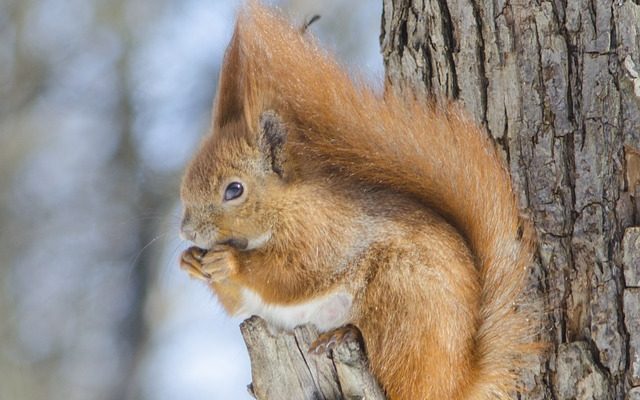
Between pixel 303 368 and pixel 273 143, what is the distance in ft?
1.11

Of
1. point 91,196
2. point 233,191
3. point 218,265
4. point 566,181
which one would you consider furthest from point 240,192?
point 91,196

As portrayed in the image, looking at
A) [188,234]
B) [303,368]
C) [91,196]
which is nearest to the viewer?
[303,368]

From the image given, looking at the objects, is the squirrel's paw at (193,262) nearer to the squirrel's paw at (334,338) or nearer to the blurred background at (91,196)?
the squirrel's paw at (334,338)

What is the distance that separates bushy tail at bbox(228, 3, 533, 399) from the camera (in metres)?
1.35

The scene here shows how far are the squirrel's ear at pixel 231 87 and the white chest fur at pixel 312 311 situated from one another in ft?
0.92

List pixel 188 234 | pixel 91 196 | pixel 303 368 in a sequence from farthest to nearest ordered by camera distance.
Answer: pixel 91 196, pixel 188 234, pixel 303 368

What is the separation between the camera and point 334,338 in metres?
1.36

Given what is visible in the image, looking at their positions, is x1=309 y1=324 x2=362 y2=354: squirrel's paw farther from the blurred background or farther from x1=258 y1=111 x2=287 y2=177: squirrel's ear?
the blurred background

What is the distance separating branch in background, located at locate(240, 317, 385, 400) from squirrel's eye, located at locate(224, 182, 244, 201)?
199mm

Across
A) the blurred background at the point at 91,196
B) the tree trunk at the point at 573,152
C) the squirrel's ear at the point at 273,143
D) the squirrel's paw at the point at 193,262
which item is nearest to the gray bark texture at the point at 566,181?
the tree trunk at the point at 573,152

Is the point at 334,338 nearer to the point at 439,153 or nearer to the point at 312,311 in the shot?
the point at 312,311

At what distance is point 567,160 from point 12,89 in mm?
2976

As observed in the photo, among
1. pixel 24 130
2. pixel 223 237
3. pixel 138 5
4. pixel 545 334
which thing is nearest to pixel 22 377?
pixel 24 130

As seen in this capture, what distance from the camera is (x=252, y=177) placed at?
58.2 inches
